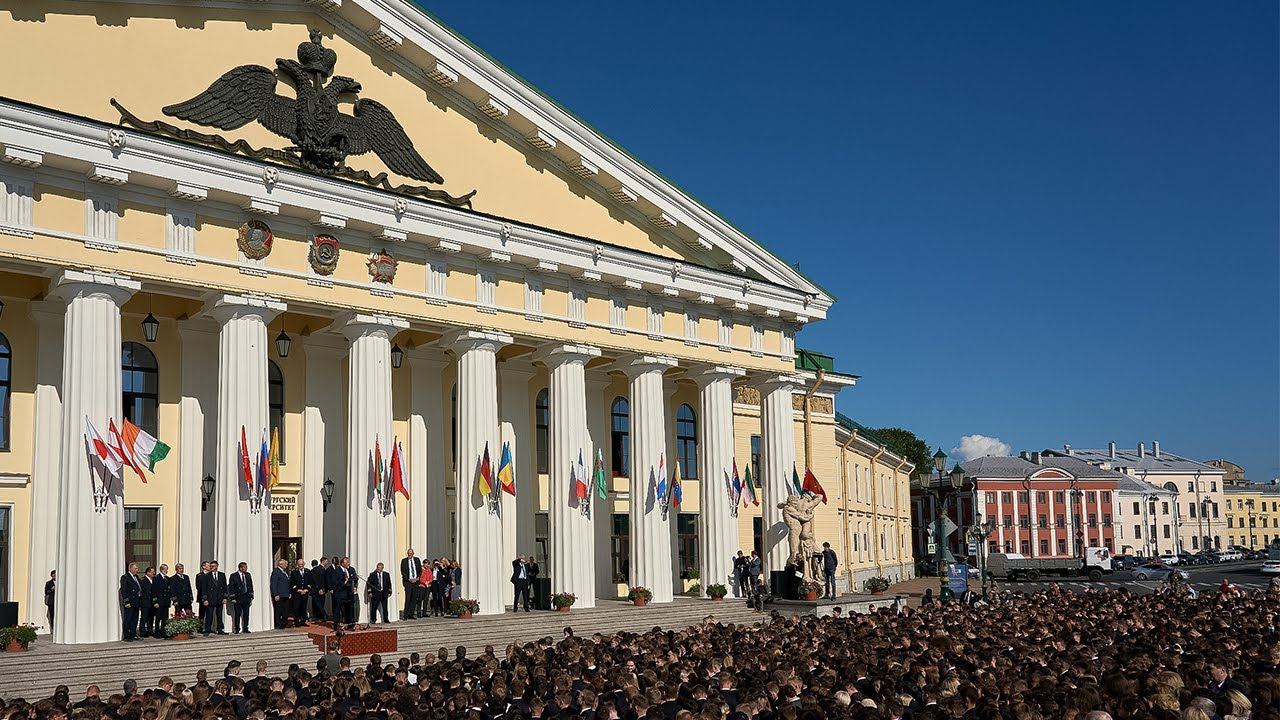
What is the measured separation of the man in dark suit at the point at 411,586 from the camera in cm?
2664

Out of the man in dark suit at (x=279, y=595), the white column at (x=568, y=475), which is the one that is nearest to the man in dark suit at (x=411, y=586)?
the man in dark suit at (x=279, y=595)

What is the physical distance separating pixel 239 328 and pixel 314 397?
4.68m

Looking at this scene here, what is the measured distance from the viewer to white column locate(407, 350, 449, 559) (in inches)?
1185

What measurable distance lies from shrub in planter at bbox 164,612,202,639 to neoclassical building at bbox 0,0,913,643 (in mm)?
969

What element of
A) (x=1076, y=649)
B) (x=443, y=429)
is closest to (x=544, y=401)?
(x=443, y=429)

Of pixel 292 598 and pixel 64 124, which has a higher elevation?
pixel 64 124

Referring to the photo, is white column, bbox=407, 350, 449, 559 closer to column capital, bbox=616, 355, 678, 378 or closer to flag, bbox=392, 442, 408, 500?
flag, bbox=392, 442, 408, 500

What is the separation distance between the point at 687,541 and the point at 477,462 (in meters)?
11.3

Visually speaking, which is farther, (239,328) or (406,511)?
(406,511)

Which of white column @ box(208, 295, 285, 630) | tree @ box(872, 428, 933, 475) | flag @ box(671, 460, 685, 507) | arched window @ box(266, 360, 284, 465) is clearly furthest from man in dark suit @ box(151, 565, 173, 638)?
tree @ box(872, 428, 933, 475)

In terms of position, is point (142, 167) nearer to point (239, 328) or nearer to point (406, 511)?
point (239, 328)

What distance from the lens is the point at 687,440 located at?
38.3 m

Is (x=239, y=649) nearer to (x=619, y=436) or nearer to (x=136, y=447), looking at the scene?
(x=136, y=447)

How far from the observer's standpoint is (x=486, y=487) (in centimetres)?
2784
